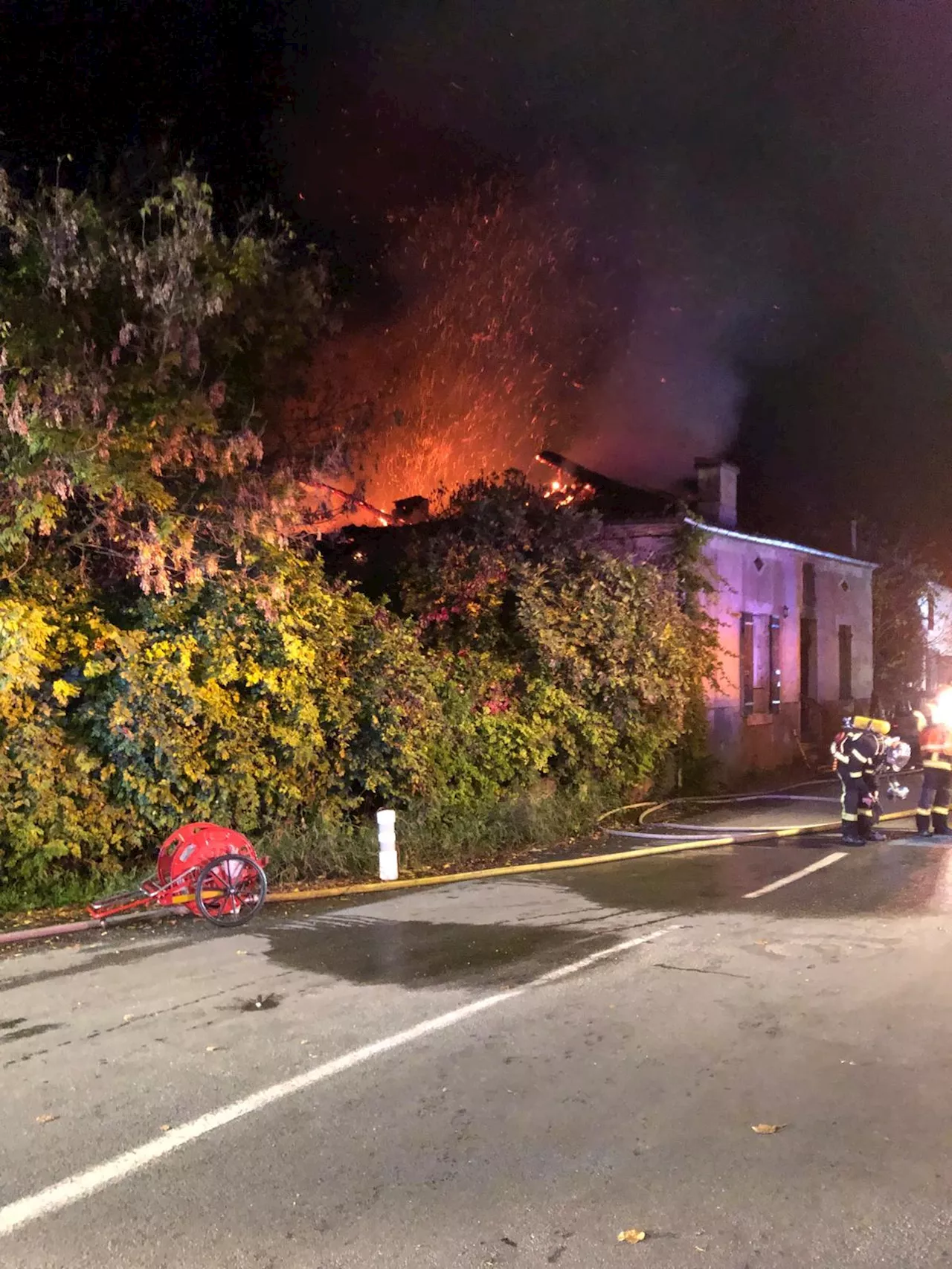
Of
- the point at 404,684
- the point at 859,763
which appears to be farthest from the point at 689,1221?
the point at 859,763

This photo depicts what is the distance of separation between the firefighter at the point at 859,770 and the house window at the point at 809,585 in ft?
41.2

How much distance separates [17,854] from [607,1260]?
7070 mm

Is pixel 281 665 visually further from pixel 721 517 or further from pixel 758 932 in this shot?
pixel 721 517

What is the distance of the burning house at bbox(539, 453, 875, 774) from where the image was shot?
1831 cm

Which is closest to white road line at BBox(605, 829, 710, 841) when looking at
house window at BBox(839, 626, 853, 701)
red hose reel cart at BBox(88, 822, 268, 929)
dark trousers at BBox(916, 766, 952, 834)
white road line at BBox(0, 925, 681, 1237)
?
dark trousers at BBox(916, 766, 952, 834)

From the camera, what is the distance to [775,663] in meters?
22.4

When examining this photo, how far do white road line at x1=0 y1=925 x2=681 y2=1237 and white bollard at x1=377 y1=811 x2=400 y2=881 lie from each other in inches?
143

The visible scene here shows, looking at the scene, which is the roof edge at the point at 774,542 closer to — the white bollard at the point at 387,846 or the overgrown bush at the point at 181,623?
the overgrown bush at the point at 181,623

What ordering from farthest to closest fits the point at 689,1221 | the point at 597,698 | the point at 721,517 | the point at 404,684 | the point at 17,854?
the point at 721,517
the point at 597,698
the point at 404,684
the point at 17,854
the point at 689,1221

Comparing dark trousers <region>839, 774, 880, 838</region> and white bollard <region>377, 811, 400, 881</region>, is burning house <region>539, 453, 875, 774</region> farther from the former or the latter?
white bollard <region>377, 811, 400, 881</region>

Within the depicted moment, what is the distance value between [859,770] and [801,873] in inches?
80.0

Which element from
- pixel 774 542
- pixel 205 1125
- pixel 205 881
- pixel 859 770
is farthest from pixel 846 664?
pixel 205 1125

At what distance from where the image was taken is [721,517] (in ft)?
67.8

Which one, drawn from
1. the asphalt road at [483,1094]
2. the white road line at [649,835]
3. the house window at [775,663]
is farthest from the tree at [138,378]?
the house window at [775,663]
